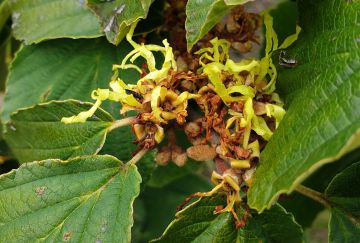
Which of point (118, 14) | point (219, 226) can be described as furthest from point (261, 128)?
point (118, 14)

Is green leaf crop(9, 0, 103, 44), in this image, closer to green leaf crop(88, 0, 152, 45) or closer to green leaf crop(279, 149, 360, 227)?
green leaf crop(88, 0, 152, 45)

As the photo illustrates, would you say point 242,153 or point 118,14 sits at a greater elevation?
point 118,14

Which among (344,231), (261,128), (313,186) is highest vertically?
(261,128)

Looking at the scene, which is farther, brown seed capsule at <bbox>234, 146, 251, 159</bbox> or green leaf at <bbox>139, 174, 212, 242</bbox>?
green leaf at <bbox>139, 174, 212, 242</bbox>

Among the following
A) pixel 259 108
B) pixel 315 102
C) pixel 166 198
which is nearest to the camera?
pixel 315 102

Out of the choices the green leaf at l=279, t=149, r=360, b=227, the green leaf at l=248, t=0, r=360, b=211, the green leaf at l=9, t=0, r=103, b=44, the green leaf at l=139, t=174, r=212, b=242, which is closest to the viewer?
the green leaf at l=248, t=0, r=360, b=211

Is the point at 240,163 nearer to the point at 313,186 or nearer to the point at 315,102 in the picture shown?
the point at 315,102

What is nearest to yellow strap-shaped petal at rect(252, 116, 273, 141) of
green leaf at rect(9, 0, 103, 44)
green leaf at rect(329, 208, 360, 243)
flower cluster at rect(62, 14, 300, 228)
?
flower cluster at rect(62, 14, 300, 228)

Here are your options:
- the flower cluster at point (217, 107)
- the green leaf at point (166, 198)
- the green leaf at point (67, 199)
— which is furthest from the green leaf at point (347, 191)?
the green leaf at point (166, 198)
